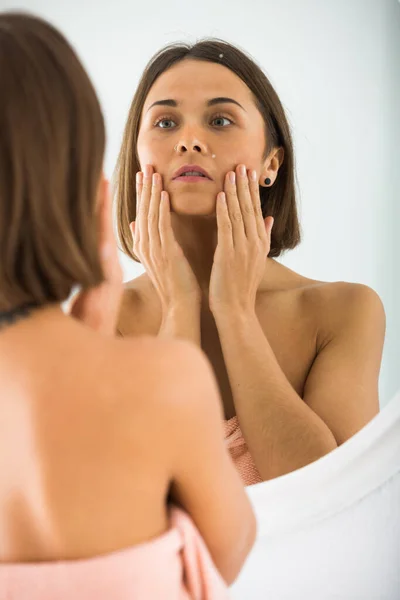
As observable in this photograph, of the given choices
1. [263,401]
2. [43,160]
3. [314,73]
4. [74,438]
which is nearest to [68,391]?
[74,438]

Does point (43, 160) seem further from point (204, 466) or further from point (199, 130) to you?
point (199, 130)

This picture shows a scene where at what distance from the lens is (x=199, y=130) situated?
0.74 m

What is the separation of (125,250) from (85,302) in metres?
0.29

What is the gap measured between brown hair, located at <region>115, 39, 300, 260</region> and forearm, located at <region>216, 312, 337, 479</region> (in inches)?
6.5

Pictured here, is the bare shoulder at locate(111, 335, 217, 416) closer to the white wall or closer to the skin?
the skin

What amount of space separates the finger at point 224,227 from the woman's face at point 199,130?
15mm

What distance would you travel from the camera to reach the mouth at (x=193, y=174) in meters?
0.73

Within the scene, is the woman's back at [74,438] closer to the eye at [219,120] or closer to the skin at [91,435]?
the skin at [91,435]

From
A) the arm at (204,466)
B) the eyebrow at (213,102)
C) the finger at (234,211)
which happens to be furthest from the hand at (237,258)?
the arm at (204,466)

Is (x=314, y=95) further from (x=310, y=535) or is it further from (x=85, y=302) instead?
(x=310, y=535)

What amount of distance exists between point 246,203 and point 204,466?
1.11 feet

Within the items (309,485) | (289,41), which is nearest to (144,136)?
(289,41)

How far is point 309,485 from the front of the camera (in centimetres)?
87

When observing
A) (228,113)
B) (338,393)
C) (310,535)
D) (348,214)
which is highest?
(228,113)
